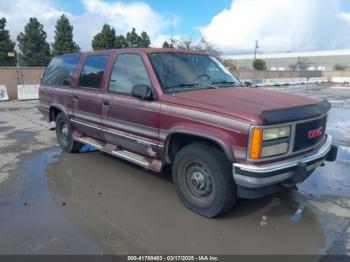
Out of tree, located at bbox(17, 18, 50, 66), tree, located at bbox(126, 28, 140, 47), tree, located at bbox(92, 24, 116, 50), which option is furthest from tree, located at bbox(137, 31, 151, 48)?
tree, located at bbox(17, 18, 50, 66)

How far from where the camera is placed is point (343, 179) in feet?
17.7

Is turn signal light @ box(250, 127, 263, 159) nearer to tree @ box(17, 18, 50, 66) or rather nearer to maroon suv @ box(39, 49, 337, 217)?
maroon suv @ box(39, 49, 337, 217)

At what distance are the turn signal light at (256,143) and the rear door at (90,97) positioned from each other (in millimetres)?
2859

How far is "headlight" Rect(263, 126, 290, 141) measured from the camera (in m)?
3.40

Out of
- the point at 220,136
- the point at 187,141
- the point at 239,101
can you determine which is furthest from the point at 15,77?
the point at 220,136

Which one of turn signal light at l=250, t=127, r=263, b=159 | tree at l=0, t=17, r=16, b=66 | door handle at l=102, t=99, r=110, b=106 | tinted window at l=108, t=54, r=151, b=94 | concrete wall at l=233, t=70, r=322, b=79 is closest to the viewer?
turn signal light at l=250, t=127, r=263, b=159

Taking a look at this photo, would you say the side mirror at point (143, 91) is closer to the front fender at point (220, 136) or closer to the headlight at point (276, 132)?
the front fender at point (220, 136)

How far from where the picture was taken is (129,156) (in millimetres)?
4934

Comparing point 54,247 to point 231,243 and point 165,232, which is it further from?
point 231,243

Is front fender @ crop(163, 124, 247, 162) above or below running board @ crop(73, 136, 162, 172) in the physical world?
above

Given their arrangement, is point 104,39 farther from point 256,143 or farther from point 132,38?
point 256,143

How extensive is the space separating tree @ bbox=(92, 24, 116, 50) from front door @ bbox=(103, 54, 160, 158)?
125ft

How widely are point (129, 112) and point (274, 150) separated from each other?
7.09ft

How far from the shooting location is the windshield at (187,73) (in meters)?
4.43
